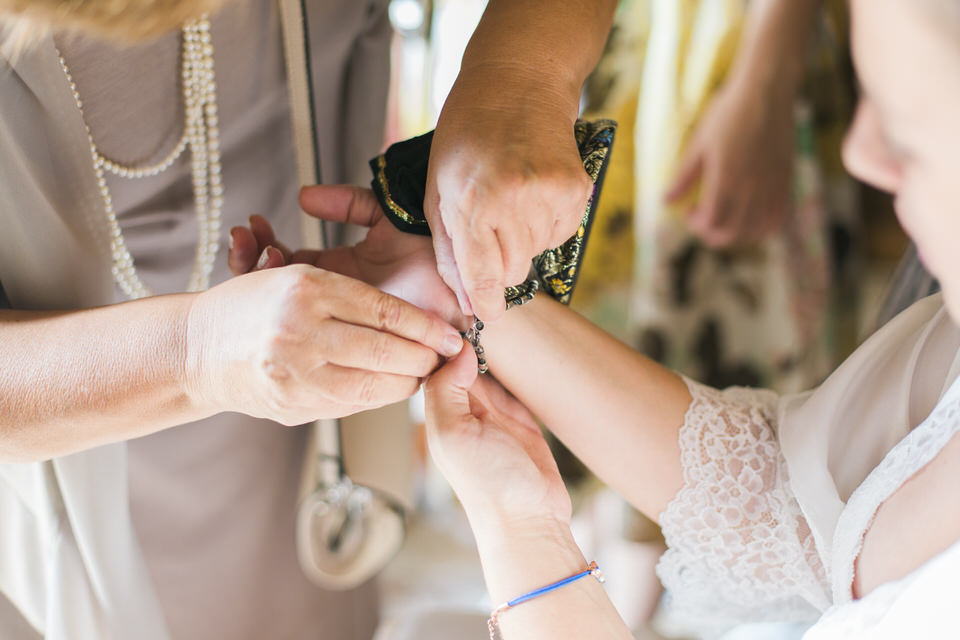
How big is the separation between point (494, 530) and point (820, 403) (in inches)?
13.0

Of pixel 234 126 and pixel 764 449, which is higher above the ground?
pixel 234 126

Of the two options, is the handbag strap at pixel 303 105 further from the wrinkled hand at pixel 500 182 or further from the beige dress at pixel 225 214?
the wrinkled hand at pixel 500 182

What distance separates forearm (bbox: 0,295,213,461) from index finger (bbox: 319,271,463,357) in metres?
0.13

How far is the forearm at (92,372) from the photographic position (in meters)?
0.56

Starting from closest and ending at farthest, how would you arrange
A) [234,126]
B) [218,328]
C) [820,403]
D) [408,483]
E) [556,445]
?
1. [218,328]
2. [820,403]
3. [234,126]
4. [408,483]
5. [556,445]

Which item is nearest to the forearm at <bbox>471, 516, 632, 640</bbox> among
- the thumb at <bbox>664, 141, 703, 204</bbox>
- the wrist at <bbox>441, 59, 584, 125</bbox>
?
the wrist at <bbox>441, 59, 584, 125</bbox>

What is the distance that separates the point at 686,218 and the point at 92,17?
887mm

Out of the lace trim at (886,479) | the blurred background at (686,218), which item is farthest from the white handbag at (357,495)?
the lace trim at (886,479)

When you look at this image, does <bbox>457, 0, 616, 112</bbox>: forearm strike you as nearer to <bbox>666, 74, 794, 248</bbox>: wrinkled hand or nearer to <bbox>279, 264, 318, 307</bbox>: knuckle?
<bbox>279, 264, 318, 307</bbox>: knuckle

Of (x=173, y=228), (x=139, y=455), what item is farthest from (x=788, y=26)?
(x=139, y=455)

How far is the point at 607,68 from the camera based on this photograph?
43.3 inches

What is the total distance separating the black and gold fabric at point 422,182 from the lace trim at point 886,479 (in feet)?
1.06

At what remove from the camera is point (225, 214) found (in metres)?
0.85

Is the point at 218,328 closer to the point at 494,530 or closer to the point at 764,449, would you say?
the point at 494,530
